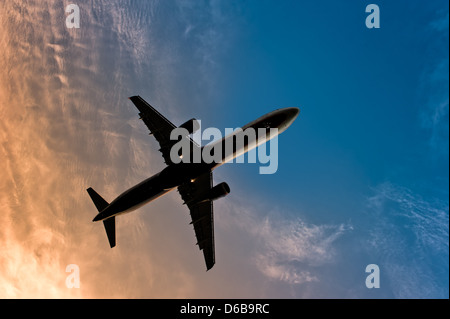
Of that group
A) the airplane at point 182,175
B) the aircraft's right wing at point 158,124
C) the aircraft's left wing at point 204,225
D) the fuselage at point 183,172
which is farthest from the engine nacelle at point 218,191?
the aircraft's right wing at point 158,124

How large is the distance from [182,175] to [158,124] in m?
8.60

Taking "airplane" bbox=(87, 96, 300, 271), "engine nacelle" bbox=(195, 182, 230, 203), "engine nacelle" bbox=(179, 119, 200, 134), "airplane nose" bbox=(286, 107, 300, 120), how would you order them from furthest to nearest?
1. "engine nacelle" bbox=(195, 182, 230, 203)
2. "airplane" bbox=(87, 96, 300, 271)
3. "engine nacelle" bbox=(179, 119, 200, 134)
4. "airplane nose" bbox=(286, 107, 300, 120)

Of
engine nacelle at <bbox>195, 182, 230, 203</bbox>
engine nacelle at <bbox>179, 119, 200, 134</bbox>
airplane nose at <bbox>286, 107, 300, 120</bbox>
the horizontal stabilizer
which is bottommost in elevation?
engine nacelle at <bbox>195, 182, 230, 203</bbox>

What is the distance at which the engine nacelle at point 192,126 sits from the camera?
108 feet

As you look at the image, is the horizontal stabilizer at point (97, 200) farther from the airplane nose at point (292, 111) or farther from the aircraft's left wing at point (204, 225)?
the airplane nose at point (292, 111)

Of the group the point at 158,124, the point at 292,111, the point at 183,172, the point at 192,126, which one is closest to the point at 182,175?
the point at 183,172

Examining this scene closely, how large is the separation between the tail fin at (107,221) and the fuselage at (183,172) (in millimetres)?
3670

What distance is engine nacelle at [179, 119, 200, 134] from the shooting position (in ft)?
108

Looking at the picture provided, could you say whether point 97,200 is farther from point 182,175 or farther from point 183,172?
point 183,172

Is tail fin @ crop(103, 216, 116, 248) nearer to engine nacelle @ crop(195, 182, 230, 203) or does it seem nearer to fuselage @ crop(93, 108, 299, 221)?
fuselage @ crop(93, 108, 299, 221)

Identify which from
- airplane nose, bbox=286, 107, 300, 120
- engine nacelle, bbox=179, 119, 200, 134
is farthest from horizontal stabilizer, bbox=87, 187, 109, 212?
airplane nose, bbox=286, 107, 300, 120
